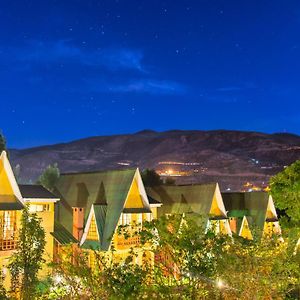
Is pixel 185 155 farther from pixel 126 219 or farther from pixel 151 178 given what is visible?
pixel 126 219

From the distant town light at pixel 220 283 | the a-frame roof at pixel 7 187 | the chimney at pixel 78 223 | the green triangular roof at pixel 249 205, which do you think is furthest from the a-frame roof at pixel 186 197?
the distant town light at pixel 220 283

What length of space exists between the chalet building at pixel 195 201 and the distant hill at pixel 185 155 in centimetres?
3455

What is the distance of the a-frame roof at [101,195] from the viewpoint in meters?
30.6

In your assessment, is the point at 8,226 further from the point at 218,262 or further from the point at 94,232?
the point at 218,262

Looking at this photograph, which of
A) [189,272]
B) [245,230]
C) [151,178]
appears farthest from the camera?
[151,178]

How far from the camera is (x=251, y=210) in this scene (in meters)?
41.3

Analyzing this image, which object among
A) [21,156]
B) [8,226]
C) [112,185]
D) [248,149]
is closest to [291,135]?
[248,149]

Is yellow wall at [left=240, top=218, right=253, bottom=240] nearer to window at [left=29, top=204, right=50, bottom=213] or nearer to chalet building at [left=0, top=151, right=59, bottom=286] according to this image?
window at [left=29, top=204, right=50, bottom=213]

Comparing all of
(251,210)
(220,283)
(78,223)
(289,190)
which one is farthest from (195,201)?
(220,283)

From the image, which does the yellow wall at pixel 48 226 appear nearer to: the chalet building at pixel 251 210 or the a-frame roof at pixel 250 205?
the chalet building at pixel 251 210

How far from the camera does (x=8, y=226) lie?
974 inches

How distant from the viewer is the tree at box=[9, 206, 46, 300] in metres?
21.7

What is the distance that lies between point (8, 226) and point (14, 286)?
3.79 metres

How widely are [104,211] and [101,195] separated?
159 cm
